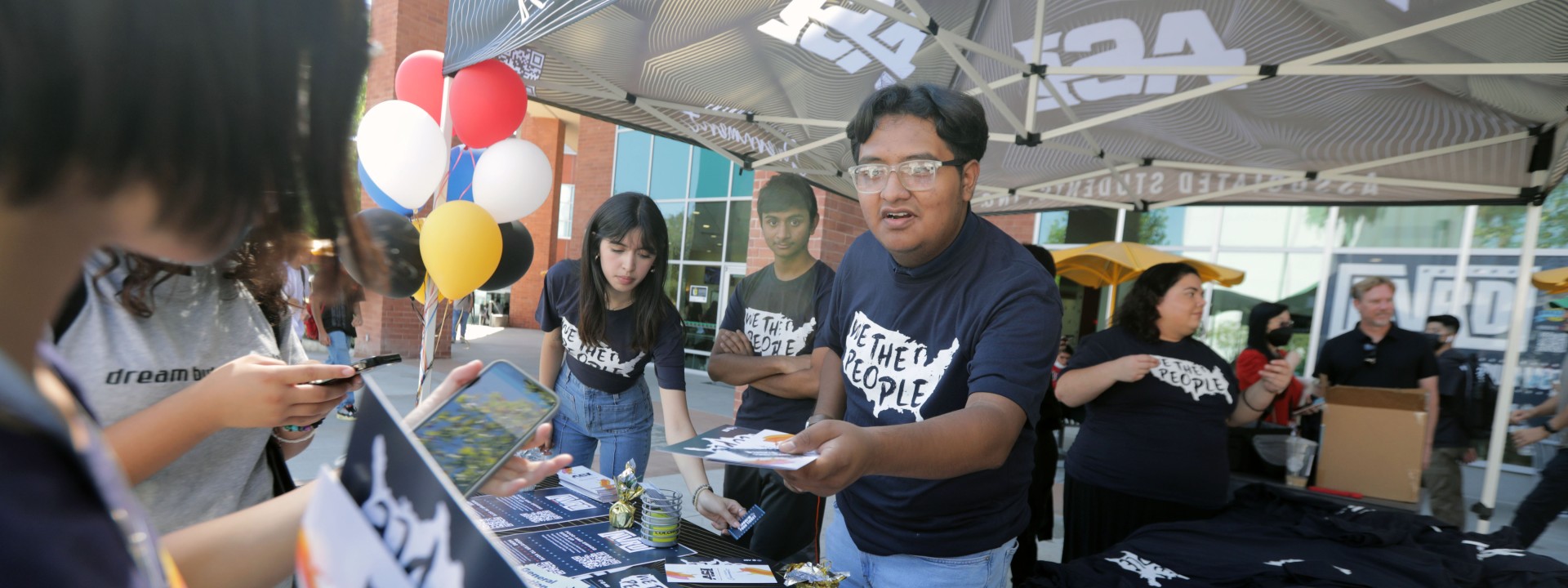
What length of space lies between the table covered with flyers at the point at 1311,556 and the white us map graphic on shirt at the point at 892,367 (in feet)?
3.50

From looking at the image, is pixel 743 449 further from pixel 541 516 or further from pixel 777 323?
pixel 777 323

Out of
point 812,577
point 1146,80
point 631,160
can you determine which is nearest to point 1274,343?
point 1146,80

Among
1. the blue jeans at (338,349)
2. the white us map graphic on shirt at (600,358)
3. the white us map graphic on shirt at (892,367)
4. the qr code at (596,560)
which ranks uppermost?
the white us map graphic on shirt at (892,367)

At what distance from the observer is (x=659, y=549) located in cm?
197

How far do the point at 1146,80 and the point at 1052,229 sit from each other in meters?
6.72

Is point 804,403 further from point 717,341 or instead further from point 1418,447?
point 1418,447

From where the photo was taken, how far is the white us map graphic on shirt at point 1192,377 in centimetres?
311

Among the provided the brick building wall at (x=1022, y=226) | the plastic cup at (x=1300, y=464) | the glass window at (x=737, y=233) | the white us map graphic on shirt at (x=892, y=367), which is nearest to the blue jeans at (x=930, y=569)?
the white us map graphic on shirt at (x=892, y=367)

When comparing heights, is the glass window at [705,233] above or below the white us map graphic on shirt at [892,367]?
above

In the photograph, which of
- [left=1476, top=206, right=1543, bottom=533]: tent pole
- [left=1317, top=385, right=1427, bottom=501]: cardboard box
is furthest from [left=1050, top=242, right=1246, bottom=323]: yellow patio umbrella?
[left=1317, top=385, right=1427, bottom=501]: cardboard box

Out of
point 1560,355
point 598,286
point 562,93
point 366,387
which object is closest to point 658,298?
point 598,286

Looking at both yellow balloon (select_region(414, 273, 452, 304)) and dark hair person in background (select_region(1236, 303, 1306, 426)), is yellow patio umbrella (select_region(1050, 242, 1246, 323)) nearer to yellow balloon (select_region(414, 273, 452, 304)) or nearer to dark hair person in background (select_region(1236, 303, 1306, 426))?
dark hair person in background (select_region(1236, 303, 1306, 426))

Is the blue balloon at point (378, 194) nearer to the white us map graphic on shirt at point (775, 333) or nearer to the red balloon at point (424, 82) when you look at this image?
the red balloon at point (424, 82)

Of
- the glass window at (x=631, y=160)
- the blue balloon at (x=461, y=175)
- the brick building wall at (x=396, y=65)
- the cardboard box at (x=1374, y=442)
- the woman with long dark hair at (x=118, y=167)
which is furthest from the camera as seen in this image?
the glass window at (x=631, y=160)
